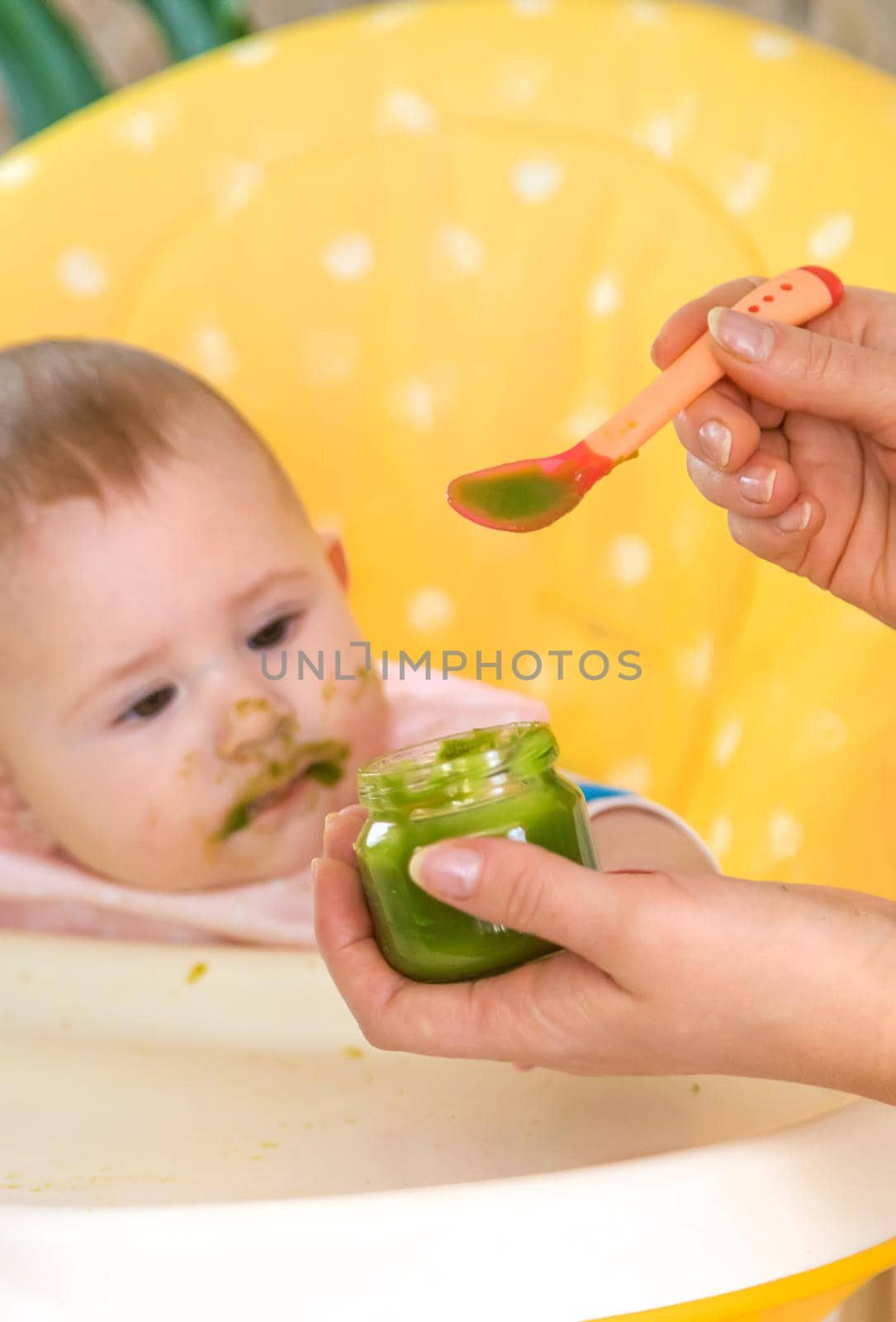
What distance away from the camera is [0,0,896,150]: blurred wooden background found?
1218 mm

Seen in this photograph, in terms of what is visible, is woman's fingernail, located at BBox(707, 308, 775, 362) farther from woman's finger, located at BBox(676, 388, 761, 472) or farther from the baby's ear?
the baby's ear

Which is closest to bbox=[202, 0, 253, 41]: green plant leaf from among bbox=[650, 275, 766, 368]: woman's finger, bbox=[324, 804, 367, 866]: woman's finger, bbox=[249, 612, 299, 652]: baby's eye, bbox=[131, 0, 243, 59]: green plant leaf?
bbox=[131, 0, 243, 59]: green plant leaf

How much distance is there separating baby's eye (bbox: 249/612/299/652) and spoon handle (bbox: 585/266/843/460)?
32 centimetres

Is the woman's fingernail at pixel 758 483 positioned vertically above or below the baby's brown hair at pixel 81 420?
below

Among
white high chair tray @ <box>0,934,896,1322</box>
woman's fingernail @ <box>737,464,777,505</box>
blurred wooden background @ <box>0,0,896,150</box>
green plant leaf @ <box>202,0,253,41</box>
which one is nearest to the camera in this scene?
white high chair tray @ <box>0,934,896,1322</box>

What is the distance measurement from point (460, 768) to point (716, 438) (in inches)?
9.7

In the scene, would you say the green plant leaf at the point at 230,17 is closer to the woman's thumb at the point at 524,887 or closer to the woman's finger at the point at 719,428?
the woman's finger at the point at 719,428

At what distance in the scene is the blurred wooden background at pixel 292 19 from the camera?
122 centimetres

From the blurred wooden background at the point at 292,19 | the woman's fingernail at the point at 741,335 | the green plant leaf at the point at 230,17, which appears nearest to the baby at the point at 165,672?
the woman's fingernail at the point at 741,335

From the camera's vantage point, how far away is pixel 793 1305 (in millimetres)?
483

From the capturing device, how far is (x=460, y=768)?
0.50 metres

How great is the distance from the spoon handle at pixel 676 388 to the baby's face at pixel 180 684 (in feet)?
1.03

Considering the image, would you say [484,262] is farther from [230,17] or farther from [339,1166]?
[339,1166]

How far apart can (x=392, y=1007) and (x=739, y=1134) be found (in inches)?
6.4
